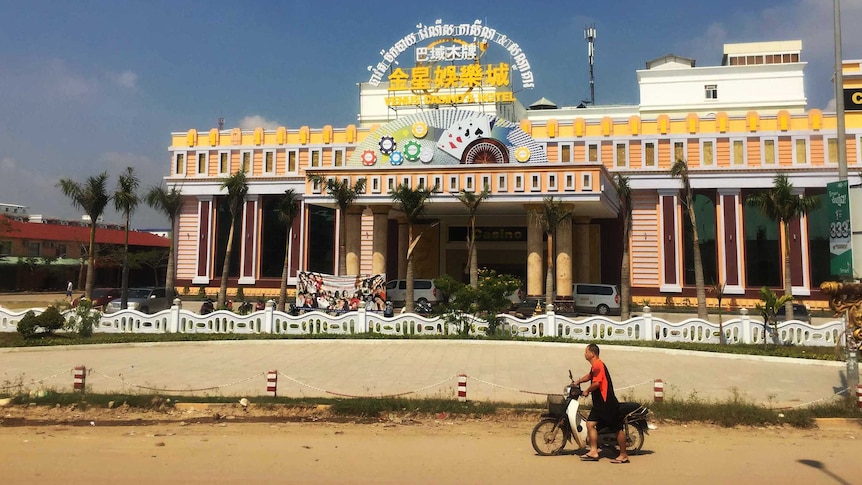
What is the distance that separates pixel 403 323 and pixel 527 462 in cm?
1244

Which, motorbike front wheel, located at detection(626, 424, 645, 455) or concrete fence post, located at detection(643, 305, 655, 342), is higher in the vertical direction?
concrete fence post, located at detection(643, 305, 655, 342)

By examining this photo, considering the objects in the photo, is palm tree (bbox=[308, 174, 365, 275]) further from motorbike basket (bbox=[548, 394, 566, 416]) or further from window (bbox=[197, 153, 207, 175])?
motorbike basket (bbox=[548, 394, 566, 416])

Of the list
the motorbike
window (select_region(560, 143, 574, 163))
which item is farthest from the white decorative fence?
window (select_region(560, 143, 574, 163))

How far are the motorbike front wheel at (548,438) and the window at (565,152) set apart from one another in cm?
2936

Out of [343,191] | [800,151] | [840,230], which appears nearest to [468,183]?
[343,191]

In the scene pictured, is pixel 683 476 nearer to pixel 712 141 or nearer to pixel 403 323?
pixel 403 323

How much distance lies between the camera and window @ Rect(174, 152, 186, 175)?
39094 millimetres

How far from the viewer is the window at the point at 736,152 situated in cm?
3297

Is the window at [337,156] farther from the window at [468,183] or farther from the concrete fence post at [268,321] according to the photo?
the concrete fence post at [268,321]

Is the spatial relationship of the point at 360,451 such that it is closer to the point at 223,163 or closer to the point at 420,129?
the point at 420,129

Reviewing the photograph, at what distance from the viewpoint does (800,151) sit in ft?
105

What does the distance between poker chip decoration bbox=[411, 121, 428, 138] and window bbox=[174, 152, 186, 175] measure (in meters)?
18.2

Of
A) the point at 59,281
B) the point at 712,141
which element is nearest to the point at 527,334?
the point at 712,141

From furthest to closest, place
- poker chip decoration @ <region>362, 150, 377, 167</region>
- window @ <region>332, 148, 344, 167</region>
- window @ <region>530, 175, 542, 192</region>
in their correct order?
1. window @ <region>332, 148, 344, 167</region>
2. poker chip decoration @ <region>362, 150, 377, 167</region>
3. window @ <region>530, 175, 542, 192</region>
